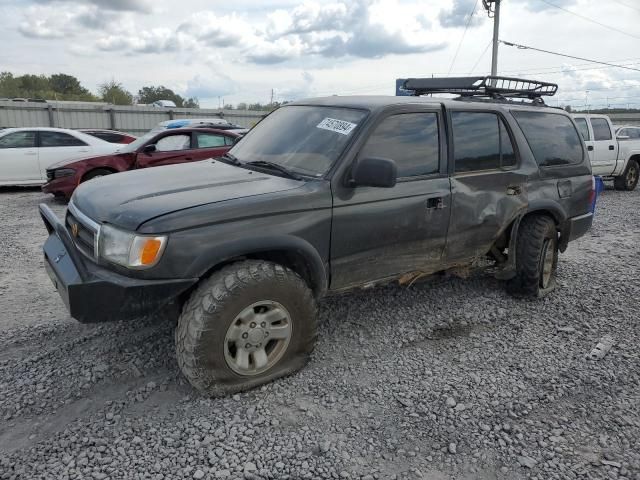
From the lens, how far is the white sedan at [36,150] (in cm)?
1070

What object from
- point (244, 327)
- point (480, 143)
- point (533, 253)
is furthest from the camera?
point (533, 253)

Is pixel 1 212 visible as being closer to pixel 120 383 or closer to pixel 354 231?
pixel 120 383

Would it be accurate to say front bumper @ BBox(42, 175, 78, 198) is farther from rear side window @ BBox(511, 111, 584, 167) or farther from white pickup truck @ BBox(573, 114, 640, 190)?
white pickup truck @ BBox(573, 114, 640, 190)

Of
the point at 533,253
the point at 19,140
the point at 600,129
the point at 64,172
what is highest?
the point at 600,129

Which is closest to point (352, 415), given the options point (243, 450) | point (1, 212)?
point (243, 450)

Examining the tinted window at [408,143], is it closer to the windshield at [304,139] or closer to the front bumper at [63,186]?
the windshield at [304,139]

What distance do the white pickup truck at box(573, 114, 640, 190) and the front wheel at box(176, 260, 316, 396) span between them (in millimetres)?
10549

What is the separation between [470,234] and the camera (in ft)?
13.3

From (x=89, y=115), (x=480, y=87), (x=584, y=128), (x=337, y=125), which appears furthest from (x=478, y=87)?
(x=89, y=115)

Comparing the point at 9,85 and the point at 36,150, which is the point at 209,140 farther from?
the point at 9,85

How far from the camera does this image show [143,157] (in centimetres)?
921

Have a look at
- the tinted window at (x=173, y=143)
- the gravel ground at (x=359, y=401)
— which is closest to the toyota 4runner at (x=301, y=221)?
the gravel ground at (x=359, y=401)

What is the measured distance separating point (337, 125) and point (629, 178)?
1190 cm

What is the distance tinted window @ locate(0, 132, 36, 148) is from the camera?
1072 cm
